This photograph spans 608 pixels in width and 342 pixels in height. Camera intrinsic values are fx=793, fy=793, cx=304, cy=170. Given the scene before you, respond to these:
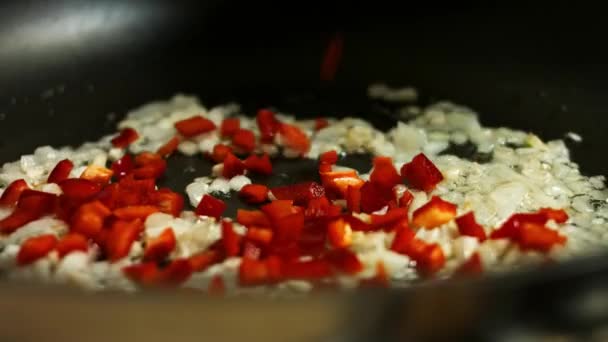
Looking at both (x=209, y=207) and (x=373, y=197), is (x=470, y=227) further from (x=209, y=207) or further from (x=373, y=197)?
(x=209, y=207)

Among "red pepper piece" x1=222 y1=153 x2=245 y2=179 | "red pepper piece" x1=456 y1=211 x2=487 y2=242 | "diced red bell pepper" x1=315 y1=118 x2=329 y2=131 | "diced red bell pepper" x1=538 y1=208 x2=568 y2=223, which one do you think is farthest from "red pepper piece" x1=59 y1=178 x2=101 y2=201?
"diced red bell pepper" x1=538 y1=208 x2=568 y2=223

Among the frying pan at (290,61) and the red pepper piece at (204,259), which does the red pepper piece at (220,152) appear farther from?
the red pepper piece at (204,259)

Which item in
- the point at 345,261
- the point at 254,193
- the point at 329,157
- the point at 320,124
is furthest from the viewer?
the point at 320,124

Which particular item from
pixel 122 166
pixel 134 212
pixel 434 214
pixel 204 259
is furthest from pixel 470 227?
pixel 122 166

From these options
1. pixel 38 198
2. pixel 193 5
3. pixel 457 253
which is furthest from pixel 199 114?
pixel 457 253

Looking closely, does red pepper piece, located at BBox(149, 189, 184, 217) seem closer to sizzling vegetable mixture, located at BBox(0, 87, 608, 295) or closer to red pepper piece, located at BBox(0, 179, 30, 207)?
sizzling vegetable mixture, located at BBox(0, 87, 608, 295)

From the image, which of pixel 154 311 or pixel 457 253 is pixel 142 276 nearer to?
pixel 154 311
